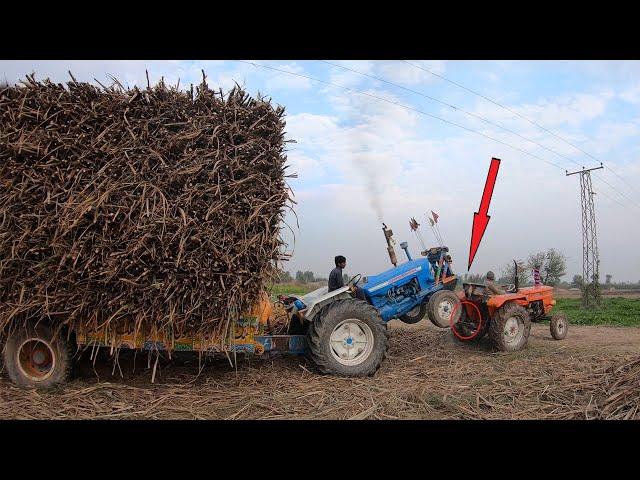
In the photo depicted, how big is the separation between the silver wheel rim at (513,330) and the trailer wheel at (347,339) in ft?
9.55

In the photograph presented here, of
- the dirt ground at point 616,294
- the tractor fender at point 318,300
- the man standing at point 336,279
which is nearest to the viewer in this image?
the tractor fender at point 318,300

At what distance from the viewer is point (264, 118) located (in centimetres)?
618

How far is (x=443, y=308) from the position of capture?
8.34 meters

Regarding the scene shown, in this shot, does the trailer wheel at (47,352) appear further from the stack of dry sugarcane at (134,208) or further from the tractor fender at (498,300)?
the tractor fender at (498,300)

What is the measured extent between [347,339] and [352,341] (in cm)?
9

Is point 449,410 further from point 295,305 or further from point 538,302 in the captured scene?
point 538,302

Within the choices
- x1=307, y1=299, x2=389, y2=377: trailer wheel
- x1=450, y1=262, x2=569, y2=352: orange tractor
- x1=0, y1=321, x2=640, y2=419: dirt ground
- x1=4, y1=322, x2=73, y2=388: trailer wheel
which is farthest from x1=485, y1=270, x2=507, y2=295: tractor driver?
x1=4, y1=322, x2=73, y2=388: trailer wheel

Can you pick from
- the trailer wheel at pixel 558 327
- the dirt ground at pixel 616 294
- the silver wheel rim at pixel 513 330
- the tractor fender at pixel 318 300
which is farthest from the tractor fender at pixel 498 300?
the dirt ground at pixel 616 294

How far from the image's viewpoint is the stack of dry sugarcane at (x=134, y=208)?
5723 millimetres

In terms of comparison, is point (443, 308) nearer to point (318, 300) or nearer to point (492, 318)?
point (492, 318)

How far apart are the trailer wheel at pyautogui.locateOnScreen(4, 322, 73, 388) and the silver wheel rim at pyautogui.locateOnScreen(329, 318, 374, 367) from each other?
374 cm

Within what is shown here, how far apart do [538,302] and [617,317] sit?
9075mm

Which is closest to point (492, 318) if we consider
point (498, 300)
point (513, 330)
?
point (498, 300)

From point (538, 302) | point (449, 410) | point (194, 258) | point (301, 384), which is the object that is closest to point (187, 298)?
point (194, 258)
